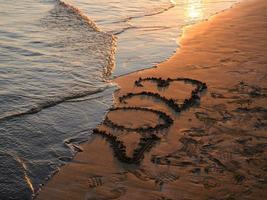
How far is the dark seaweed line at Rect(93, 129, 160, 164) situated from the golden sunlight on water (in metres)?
8.39

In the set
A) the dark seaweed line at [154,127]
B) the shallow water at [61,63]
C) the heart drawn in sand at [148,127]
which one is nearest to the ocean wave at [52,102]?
the shallow water at [61,63]

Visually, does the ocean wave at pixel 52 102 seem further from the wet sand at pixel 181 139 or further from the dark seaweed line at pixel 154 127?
the dark seaweed line at pixel 154 127

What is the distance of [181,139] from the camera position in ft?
17.2

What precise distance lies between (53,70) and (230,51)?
3.87m

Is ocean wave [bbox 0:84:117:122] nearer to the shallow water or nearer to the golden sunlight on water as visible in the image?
the shallow water

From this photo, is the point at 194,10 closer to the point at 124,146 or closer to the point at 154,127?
the point at 154,127

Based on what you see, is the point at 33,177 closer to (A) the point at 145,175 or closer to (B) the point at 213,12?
(A) the point at 145,175

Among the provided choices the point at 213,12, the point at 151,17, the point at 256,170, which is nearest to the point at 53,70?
the point at 256,170

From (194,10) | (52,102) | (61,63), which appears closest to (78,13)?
(194,10)

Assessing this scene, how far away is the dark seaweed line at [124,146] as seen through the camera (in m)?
4.84

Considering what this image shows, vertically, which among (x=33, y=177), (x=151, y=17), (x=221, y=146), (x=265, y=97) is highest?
(x=151, y=17)

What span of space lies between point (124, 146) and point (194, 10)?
10.3 metres

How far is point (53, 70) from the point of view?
25.8ft

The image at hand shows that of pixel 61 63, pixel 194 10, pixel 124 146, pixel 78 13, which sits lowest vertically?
pixel 124 146
